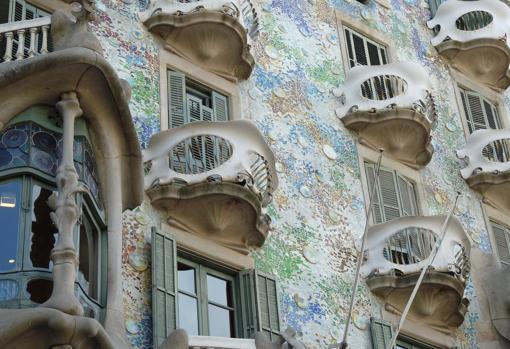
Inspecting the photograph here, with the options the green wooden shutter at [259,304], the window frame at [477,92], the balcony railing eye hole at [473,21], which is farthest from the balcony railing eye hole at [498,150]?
the green wooden shutter at [259,304]

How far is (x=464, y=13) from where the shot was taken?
24.0 m

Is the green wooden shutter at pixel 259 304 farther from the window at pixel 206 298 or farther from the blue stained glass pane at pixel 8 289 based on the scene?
the blue stained glass pane at pixel 8 289

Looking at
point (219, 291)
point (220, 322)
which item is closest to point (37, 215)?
point (220, 322)

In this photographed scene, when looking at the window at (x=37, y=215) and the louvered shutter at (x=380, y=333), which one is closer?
the window at (x=37, y=215)

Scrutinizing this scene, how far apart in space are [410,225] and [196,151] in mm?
3702

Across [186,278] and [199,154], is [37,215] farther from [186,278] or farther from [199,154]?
[199,154]

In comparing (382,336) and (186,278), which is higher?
(186,278)

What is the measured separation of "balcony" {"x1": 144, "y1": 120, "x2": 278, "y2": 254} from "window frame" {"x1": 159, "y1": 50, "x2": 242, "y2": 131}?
1.18 m

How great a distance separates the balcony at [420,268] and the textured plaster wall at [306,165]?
30 cm

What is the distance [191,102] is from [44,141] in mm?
4474

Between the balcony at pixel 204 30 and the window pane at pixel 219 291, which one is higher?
the balcony at pixel 204 30

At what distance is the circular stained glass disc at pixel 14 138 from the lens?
545 inches

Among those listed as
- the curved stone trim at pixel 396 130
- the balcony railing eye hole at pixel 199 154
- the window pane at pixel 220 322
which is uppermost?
the curved stone trim at pixel 396 130

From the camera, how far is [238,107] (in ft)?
61.2
